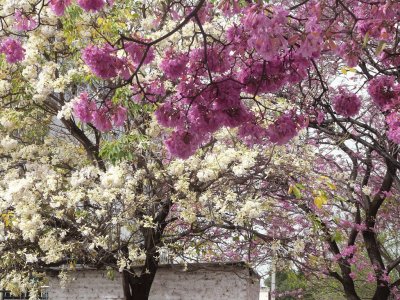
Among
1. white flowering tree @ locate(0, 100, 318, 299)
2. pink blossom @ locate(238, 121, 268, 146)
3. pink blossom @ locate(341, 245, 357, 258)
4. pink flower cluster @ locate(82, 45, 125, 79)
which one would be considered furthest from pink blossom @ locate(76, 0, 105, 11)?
pink blossom @ locate(341, 245, 357, 258)

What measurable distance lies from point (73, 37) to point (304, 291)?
10.5m

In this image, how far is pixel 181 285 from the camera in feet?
36.1

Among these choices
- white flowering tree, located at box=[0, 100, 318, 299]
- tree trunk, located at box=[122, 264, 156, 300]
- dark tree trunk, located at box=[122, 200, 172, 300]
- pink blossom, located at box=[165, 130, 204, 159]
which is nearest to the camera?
pink blossom, located at box=[165, 130, 204, 159]

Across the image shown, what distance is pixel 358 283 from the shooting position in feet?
54.2

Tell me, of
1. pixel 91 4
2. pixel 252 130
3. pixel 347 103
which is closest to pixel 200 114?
pixel 252 130

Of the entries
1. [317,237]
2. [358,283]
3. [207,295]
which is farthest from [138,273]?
[358,283]

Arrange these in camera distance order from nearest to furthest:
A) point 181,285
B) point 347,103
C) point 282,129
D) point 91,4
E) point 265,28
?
point 265,28, point 91,4, point 282,129, point 347,103, point 181,285

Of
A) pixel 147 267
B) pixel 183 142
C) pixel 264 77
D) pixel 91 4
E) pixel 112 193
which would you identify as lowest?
pixel 147 267

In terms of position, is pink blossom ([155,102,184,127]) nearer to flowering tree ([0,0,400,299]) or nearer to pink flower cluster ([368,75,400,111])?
flowering tree ([0,0,400,299])

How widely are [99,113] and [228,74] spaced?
1137mm

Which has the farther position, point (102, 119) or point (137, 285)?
point (137, 285)

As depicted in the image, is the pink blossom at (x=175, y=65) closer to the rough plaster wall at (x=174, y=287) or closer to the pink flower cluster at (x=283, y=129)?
the pink flower cluster at (x=283, y=129)

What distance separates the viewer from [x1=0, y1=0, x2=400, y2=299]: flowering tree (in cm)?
384

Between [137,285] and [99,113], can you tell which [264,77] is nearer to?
[99,113]
